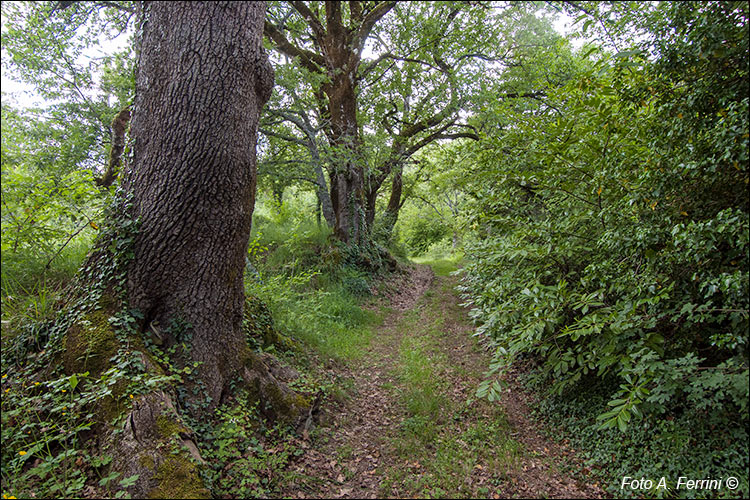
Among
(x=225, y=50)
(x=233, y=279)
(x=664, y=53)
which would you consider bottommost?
(x=233, y=279)

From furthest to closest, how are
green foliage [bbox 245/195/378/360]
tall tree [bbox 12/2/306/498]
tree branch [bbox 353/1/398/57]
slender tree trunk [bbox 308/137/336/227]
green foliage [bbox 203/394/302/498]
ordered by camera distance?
slender tree trunk [bbox 308/137/336/227] → tree branch [bbox 353/1/398/57] → green foliage [bbox 245/195/378/360] → tall tree [bbox 12/2/306/498] → green foliage [bbox 203/394/302/498]

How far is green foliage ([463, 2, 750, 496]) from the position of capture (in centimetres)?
236

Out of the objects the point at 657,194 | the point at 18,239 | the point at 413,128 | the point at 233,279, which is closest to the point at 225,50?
the point at 233,279

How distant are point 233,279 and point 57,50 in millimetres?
6246

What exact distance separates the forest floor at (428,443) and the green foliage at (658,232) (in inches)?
27.5

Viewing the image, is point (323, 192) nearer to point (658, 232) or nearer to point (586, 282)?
point (586, 282)

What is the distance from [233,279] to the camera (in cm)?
355

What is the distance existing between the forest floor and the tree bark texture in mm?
1351

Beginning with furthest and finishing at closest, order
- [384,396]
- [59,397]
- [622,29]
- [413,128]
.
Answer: [413,128]
[384,396]
[622,29]
[59,397]

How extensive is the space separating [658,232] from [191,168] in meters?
3.97

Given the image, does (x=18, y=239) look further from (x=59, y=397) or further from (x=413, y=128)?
(x=413, y=128)

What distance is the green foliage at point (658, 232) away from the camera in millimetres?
2355

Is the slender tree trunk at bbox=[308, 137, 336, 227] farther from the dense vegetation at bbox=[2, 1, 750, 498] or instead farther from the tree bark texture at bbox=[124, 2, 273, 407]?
the tree bark texture at bbox=[124, 2, 273, 407]

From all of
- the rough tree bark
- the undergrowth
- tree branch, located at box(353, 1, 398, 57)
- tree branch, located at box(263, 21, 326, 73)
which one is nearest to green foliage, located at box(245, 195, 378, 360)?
the rough tree bark
